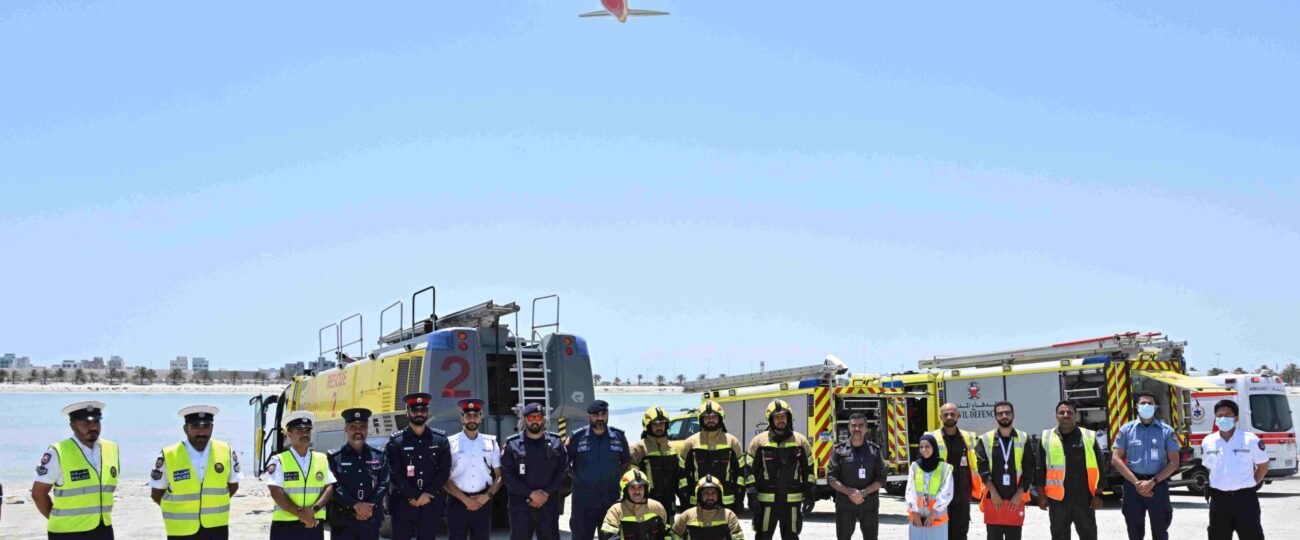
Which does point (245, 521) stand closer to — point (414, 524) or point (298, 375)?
point (298, 375)

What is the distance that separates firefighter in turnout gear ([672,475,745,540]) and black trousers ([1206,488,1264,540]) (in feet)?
15.5

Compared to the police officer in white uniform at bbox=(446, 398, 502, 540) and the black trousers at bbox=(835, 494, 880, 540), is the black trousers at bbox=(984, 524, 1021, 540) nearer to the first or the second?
the black trousers at bbox=(835, 494, 880, 540)

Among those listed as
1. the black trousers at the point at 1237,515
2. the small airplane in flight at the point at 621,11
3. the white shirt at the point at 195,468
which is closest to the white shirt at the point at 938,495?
the black trousers at the point at 1237,515

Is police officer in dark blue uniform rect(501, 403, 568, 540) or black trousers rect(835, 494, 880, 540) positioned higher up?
police officer in dark blue uniform rect(501, 403, 568, 540)

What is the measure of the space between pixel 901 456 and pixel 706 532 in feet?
34.6

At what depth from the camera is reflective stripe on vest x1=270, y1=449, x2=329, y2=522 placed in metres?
8.80

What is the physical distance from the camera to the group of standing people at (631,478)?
8.63 m

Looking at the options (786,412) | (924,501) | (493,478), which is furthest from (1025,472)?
(493,478)

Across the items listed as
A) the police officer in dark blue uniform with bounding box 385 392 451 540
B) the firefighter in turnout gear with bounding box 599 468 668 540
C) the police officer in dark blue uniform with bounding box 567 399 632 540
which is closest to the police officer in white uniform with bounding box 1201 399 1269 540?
the firefighter in turnout gear with bounding box 599 468 668 540

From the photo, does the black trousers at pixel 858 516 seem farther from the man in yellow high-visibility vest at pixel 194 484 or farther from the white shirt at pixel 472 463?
the man in yellow high-visibility vest at pixel 194 484

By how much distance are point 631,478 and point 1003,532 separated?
328cm

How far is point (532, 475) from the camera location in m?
10.3

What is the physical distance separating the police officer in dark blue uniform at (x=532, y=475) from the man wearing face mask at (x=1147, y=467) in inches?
207

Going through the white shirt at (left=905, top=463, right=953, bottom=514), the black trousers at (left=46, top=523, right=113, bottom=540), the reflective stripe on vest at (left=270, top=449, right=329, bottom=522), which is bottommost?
the black trousers at (left=46, top=523, right=113, bottom=540)
